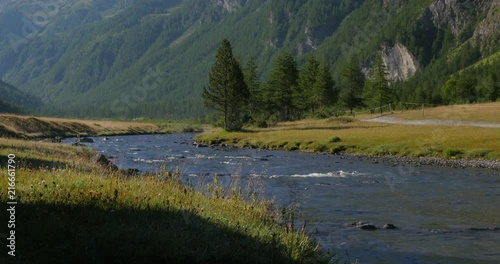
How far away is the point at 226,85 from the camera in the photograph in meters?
90.2

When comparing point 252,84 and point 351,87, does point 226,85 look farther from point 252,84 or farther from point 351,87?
point 351,87

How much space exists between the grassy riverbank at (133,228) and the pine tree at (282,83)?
93.3 metres

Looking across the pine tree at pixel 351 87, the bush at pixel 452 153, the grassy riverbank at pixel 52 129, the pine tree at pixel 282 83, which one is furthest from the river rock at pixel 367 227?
the pine tree at pixel 351 87

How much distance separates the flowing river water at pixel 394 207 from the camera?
14.3m

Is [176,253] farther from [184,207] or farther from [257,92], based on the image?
[257,92]

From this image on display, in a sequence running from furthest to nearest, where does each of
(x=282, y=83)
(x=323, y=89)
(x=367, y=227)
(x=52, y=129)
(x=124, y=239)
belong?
(x=52, y=129) < (x=282, y=83) < (x=323, y=89) < (x=367, y=227) < (x=124, y=239)

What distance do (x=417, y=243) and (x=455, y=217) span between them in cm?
479

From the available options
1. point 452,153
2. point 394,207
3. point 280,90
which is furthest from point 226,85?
point 394,207

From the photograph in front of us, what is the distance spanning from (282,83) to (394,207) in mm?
85449

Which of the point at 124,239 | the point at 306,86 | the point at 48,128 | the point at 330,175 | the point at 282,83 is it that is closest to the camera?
the point at 124,239

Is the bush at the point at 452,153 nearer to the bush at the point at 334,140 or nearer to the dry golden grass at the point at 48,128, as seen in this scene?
the bush at the point at 334,140

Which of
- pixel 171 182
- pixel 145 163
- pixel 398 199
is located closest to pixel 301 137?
pixel 145 163

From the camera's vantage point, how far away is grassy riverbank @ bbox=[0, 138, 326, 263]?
8.58 meters

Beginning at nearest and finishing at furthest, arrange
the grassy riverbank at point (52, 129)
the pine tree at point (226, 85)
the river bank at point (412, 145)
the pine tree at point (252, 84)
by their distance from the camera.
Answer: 1. the river bank at point (412, 145)
2. the grassy riverbank at point (52, 129)
3. the pine tree at point (226, 85)
4. the pine tree at point (252, 84)
